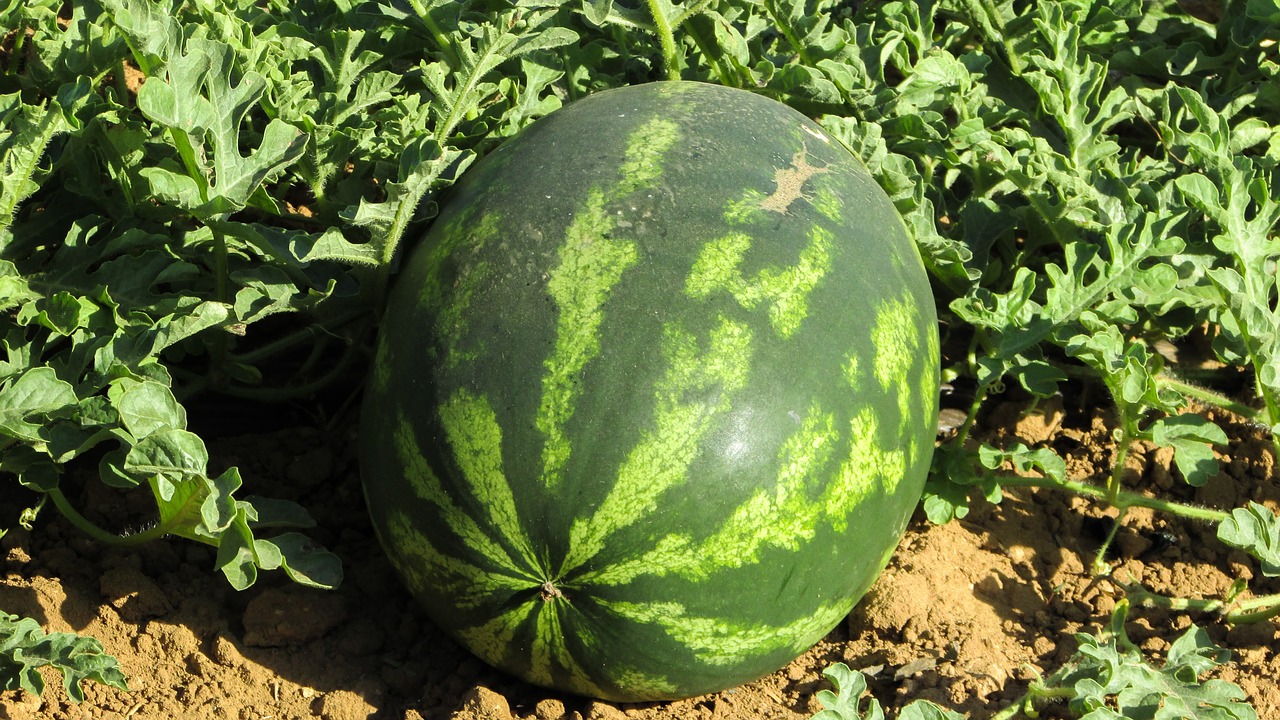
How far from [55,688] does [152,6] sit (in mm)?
1489

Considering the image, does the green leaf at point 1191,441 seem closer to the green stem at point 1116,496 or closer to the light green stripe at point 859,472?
the green stem at point 1116,496

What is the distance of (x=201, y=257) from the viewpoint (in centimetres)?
329

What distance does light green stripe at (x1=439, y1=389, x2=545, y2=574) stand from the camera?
2.56 meters

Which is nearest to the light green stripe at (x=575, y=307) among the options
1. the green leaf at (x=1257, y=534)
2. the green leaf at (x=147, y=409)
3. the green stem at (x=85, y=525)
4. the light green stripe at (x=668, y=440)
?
the light green stripe at (x=668, y=440)

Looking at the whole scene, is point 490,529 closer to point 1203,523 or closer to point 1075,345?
point 1075,345

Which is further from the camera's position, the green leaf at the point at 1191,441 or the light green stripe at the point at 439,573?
the green leaf at the point at 1191,441

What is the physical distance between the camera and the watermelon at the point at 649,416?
2537mm

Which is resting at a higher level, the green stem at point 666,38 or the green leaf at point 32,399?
the green stem at point 666,38

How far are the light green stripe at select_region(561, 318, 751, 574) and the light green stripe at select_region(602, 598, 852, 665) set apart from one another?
16cm

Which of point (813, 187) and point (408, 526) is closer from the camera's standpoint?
point (408, 526)

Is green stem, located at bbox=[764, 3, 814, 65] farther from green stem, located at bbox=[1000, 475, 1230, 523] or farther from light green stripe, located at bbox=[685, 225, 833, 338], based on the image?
green stem, located at bbox=[1000, 475, 1230, 523]

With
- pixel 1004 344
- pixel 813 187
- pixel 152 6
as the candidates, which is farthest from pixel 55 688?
pixel 1004 344

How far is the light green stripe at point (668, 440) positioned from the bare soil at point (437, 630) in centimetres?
54

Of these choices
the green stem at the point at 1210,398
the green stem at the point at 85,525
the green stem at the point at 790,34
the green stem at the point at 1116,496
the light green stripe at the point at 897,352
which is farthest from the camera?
the green stem at the point at 790,34
